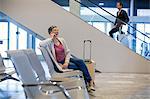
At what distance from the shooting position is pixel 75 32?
1085 centimetres

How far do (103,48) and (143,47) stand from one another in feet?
4.28

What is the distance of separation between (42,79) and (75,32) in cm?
633

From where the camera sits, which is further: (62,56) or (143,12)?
(143,12)

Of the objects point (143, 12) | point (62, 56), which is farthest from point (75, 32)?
point (143, 12)

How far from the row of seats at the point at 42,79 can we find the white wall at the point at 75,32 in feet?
16.4

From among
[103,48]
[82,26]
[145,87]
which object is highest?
[82,26]

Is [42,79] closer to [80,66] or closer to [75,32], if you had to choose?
[80,66]

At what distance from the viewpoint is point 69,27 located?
10836 mm

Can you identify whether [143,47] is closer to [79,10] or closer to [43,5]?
[79,10]

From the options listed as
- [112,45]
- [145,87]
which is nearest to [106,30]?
[112,45]

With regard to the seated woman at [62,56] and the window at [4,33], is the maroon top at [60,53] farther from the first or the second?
the window at [4,33]

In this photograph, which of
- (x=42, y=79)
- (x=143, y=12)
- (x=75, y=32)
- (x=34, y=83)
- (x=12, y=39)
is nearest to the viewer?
(x=34, y=83)

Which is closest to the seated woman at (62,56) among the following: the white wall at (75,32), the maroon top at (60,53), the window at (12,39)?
the maroon top at (60,53)

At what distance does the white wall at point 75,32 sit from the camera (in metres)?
10.6
